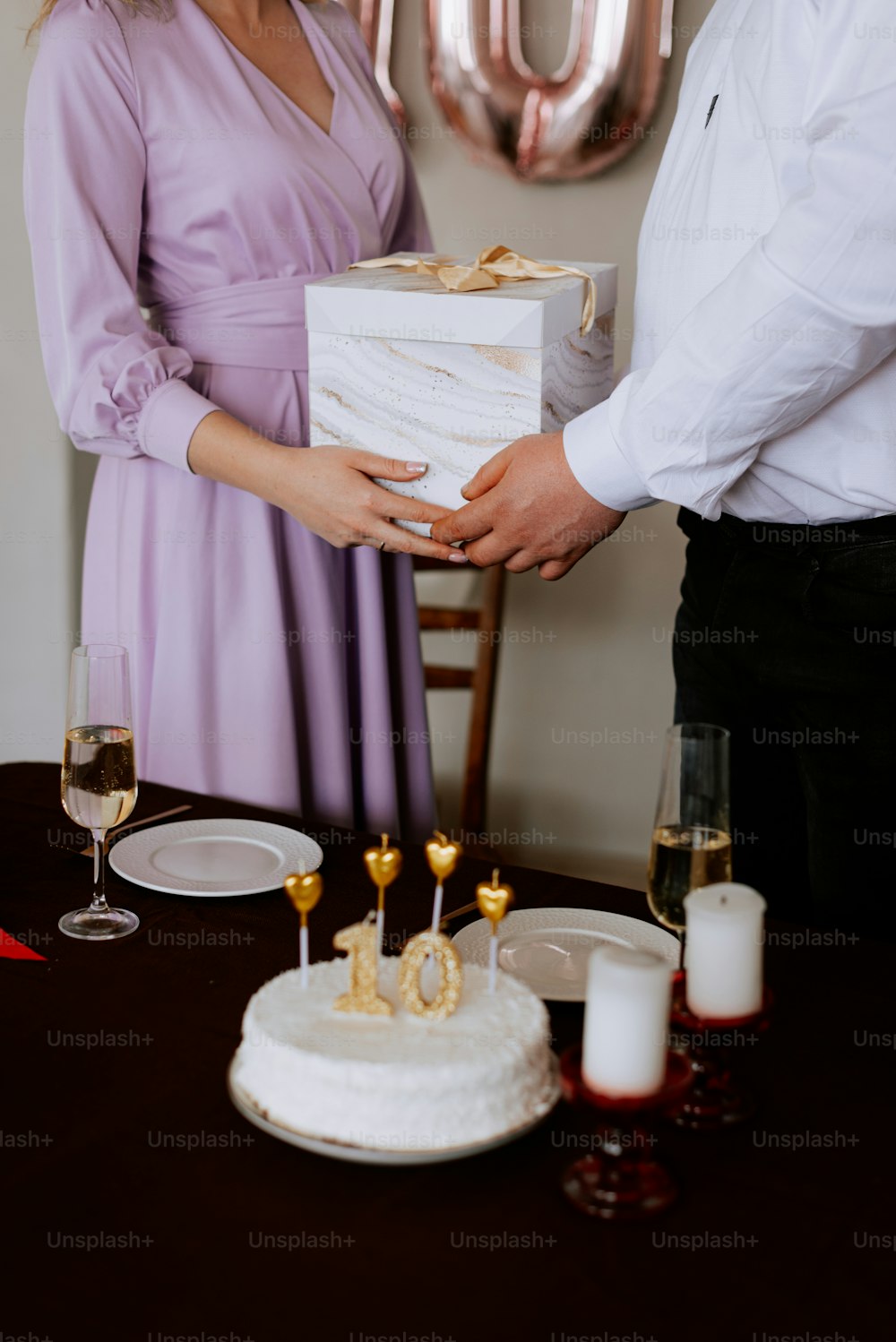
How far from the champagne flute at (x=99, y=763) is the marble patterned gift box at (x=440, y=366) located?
0.42 meters

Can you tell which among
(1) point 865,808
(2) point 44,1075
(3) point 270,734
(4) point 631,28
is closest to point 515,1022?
(2) point 44,1075

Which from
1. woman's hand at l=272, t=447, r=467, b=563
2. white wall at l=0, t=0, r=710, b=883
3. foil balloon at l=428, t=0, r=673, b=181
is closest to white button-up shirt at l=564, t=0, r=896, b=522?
woman's hand at l=272, t=447, r=467, b=563

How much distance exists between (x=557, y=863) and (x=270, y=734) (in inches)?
63.2

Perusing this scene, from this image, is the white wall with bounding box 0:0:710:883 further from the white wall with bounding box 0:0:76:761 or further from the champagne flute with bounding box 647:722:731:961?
the champagne flute with bounding box 647:722:731:961

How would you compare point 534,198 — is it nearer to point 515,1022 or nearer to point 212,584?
point 212,584

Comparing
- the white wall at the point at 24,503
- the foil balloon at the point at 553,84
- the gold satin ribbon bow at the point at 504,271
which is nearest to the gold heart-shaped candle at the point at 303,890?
the gold satin ribbon bow at the point at 504,271

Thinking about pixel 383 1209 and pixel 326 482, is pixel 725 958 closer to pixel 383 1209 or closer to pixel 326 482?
pixel 383 1209

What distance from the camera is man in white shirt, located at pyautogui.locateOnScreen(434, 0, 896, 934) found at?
3.54ft

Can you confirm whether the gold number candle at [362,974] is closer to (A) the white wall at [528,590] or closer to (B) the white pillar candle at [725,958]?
(B) the white pillar candle at [725,958]

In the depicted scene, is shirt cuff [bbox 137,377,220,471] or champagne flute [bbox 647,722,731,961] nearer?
champagne flute [bbox 647,722,731,961]

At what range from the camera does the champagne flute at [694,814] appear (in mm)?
840

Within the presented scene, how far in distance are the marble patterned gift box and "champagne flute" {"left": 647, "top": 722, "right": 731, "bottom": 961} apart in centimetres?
52

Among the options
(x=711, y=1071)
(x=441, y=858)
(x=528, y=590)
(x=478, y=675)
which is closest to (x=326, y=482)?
(x=441, y=858)

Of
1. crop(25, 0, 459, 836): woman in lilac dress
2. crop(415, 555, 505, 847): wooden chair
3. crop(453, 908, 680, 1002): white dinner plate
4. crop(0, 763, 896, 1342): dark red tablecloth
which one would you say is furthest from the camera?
crop(415, 555, 505, 847): wooden chair
